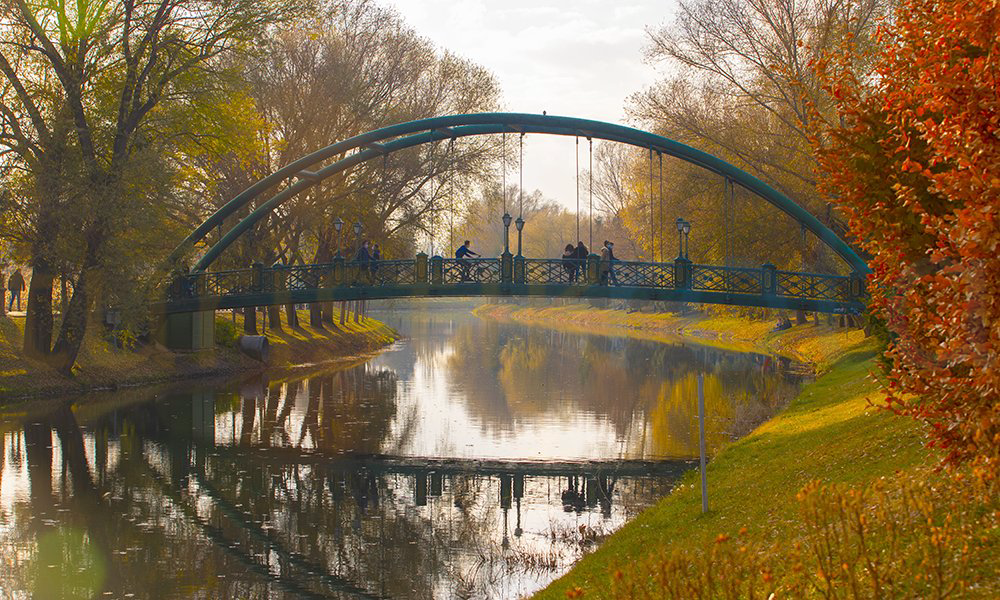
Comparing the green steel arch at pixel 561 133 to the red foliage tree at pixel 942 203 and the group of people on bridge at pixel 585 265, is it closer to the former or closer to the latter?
the group of people on bridge at pixel 585 265

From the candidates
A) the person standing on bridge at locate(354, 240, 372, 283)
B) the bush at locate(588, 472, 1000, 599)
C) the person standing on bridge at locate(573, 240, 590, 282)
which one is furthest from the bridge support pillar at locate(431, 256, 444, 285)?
the bush at locate(588, 472, 1000, 599)

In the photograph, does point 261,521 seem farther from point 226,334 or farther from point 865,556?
point 226,334

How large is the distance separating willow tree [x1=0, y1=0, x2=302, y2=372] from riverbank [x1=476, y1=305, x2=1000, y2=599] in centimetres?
2027

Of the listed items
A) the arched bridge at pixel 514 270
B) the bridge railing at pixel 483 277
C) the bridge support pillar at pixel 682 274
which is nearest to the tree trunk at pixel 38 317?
the arched bridge at pixel 514 270

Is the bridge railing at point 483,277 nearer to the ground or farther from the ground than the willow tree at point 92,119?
nearer to the ground

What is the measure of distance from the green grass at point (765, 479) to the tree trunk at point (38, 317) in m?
21.9

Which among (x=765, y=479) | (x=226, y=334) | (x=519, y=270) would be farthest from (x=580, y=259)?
(x=765, y=479)

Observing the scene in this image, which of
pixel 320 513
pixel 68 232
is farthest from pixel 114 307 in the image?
pixel 320 513

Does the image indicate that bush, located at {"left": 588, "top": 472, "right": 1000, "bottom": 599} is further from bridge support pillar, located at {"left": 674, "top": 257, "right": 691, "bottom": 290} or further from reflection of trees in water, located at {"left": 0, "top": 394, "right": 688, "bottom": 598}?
bridge support pillar, located at {"left": 674, "top": 257, "right": 691, "bottom": 290}

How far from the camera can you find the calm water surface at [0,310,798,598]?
14000mm

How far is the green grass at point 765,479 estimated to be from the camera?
12.0 meters

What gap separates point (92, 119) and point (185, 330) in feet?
36.0

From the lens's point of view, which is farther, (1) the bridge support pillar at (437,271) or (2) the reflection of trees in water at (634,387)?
(1) the bridge support pillar at (437,271)

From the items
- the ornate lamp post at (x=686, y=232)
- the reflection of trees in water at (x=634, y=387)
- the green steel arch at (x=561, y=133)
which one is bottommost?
the reflection of trees in water at (x=634, y=387)
